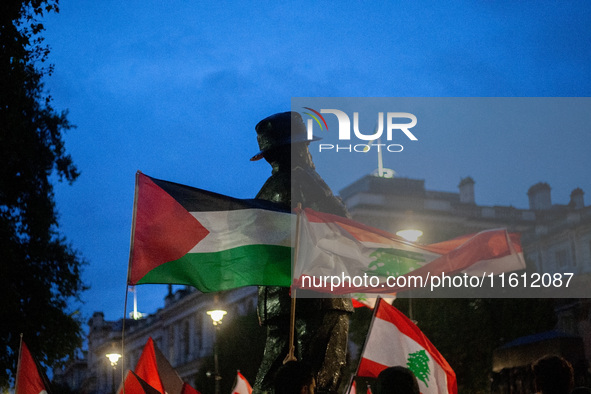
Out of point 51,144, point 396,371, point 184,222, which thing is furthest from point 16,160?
point 396,371

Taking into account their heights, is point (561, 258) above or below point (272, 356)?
above

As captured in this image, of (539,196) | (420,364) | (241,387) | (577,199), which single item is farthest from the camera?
(539,196)

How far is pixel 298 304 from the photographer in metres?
5.67

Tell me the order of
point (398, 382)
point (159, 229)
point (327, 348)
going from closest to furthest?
point (398, 382) → point (327, 348) → point (159, 229)

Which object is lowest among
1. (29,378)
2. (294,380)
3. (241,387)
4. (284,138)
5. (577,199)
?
(294,380)

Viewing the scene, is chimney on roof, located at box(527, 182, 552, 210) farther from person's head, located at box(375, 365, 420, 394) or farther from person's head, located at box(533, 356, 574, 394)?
person's head, located at box(375, 365, 420, 394)

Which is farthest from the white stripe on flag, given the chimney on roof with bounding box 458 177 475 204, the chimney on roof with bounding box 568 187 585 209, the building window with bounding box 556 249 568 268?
the chimney on roof with bounding box 458 177 475 204

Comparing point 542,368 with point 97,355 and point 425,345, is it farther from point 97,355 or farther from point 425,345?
point 97,355

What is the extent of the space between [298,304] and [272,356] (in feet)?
1.42

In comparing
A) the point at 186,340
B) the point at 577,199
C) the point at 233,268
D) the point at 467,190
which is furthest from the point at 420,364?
the point at 186,340

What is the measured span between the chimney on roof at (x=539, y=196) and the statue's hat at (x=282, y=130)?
36734 mm

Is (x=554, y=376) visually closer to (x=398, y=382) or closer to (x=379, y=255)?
(x=398, y=382)

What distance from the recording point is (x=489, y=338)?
26.3 meters

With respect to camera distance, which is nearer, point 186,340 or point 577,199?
point 577,199
